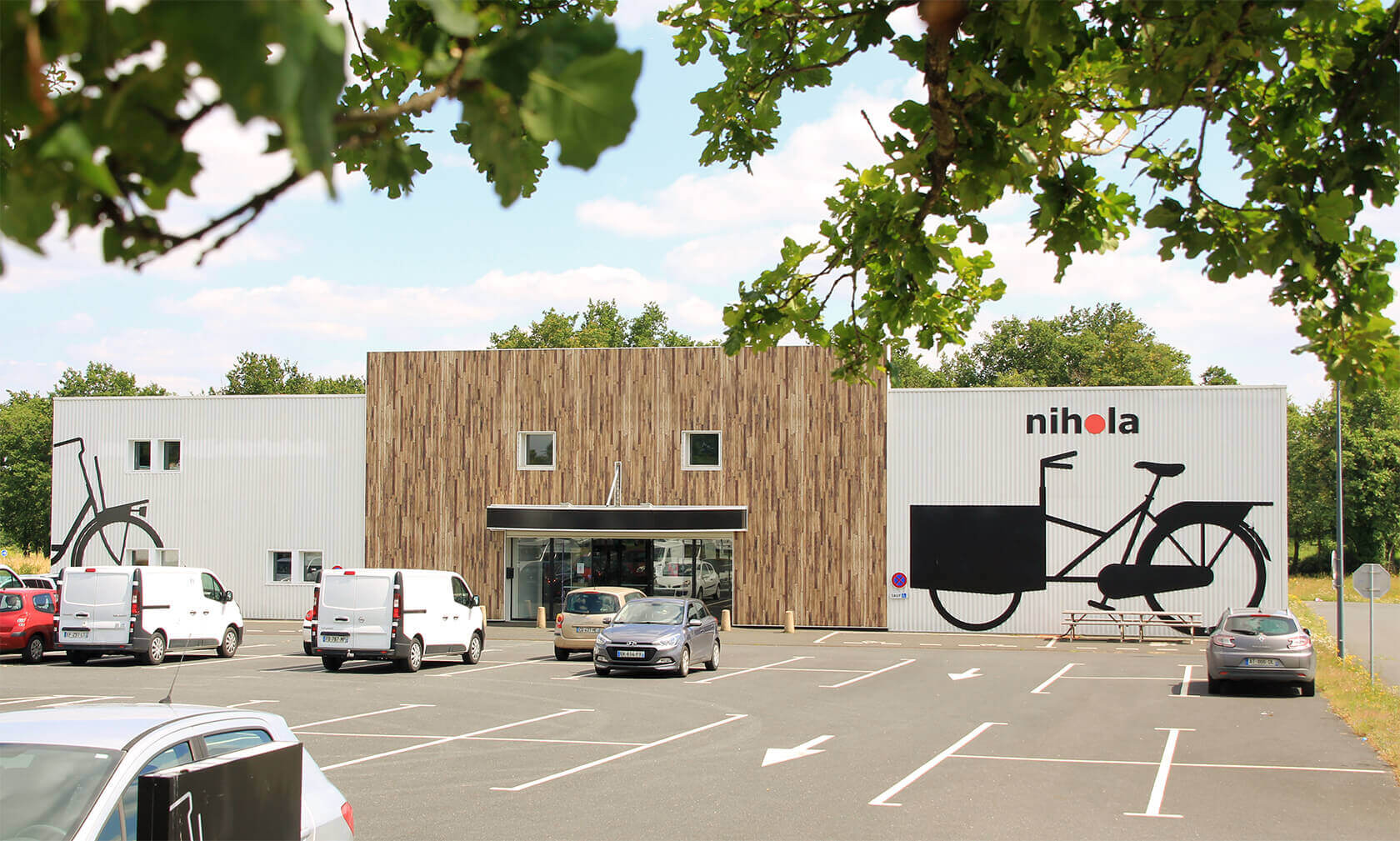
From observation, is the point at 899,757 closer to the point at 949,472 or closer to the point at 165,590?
the point at 165,590

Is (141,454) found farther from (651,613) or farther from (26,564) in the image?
(651,613)

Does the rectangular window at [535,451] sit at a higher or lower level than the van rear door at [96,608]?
higher

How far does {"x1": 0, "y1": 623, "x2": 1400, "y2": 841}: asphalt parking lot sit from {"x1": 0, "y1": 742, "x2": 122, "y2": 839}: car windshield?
298cm

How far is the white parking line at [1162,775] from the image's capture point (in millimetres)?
10539

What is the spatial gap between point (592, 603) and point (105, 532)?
20.3 metres

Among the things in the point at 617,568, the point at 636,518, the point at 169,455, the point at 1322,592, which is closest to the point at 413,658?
the point at 636,518

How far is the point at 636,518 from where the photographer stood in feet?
110

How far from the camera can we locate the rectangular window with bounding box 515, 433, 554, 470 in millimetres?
35406

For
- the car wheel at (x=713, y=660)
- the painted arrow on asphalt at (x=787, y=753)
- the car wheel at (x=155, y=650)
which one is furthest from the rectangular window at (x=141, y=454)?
the painted arrow on asphalt at (x=787, y=753)

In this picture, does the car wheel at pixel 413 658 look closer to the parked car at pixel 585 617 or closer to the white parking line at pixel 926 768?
the parked car at pixel 585 617

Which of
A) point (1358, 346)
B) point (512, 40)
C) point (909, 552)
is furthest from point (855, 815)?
point (909, 552)

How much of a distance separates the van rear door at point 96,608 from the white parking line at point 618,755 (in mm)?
13357

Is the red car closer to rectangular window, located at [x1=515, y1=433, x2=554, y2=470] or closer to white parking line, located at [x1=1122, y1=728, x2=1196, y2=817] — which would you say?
rectangular window, located at [x1=515, y1=433, x2=554, y2=470]

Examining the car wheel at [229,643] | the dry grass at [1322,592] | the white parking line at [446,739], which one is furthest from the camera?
the dry grass at [1322,592]
